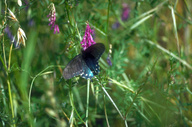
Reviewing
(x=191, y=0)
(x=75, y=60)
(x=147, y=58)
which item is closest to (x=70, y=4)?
(x=75, y=60)

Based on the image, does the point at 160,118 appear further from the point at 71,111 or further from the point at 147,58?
the point at 147,58

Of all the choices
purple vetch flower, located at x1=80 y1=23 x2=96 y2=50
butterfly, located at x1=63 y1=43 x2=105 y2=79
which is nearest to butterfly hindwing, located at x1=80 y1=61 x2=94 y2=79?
butterfly, located at x1=63 y1=43 x2=105 y2=79

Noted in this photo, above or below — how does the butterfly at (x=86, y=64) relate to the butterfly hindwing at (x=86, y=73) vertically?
above

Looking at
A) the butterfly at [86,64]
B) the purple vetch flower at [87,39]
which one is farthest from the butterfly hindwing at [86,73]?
the purple vetch flower at [87,39]

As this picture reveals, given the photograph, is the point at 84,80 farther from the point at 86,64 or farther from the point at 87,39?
the point at 87,39

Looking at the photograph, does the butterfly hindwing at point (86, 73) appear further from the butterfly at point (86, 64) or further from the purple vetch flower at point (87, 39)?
the purple vetch flower at point (87, 39)

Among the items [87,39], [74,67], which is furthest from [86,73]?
[87,39]
